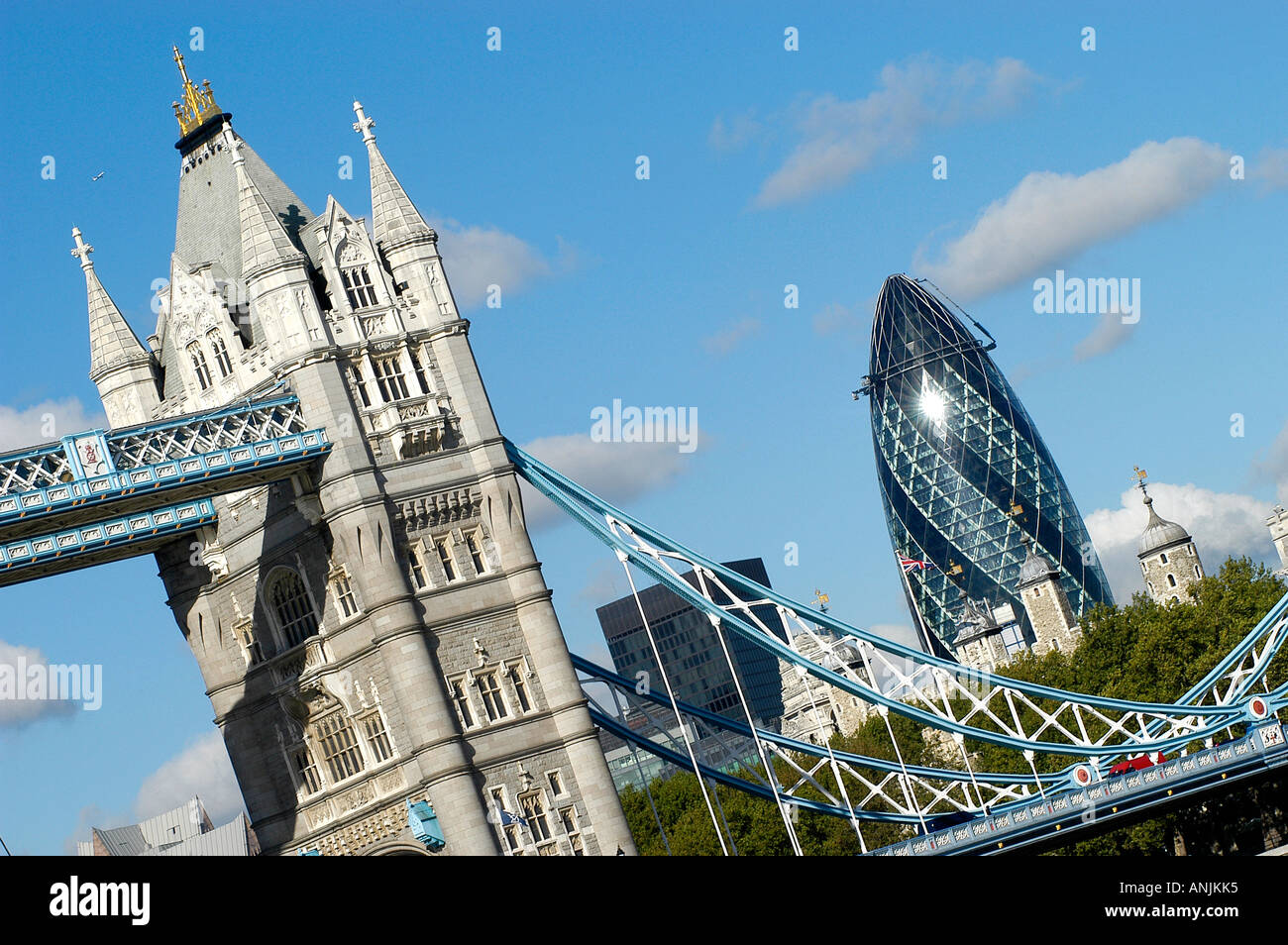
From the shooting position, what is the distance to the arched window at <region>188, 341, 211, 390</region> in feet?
141

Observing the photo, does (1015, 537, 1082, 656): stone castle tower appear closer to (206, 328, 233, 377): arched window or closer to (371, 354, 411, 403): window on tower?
(371, 354, 411, 403): window on tower

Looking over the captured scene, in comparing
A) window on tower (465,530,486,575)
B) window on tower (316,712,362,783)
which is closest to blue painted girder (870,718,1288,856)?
window on tower (465,530,486,575)

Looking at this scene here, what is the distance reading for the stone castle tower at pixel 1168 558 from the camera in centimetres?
12062

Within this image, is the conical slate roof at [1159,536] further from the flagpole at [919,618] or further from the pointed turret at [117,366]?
the pointed turret at [117,366]

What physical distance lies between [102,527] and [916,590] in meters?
132

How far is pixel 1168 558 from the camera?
121 metres

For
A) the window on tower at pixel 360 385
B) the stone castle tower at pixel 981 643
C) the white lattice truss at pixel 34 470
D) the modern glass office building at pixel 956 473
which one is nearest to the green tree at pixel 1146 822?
the window on tower at pixel 360 385

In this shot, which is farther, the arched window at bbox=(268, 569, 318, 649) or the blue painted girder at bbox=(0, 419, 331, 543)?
the arched window at bbox=(268, 569, 318, 649)

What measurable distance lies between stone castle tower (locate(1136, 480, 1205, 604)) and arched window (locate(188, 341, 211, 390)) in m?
88.3

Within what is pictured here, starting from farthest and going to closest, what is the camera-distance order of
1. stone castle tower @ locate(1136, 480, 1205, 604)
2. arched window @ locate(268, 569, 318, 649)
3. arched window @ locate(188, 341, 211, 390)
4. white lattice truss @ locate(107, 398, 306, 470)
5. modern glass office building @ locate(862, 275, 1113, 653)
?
modern glass office building @ locate(862, 275, 1113, 653), stone castle tower @ locate(1136, 480, 1205, 604), arched window @ locate(188, 341, 211, 390), arched window @ locate(268, 569, 318, 649), white lattice truss @ locate(107, 398, 306, 470)

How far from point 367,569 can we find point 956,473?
127 meters

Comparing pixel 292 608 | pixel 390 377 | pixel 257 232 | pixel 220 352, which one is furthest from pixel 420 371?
pixel 292 608
